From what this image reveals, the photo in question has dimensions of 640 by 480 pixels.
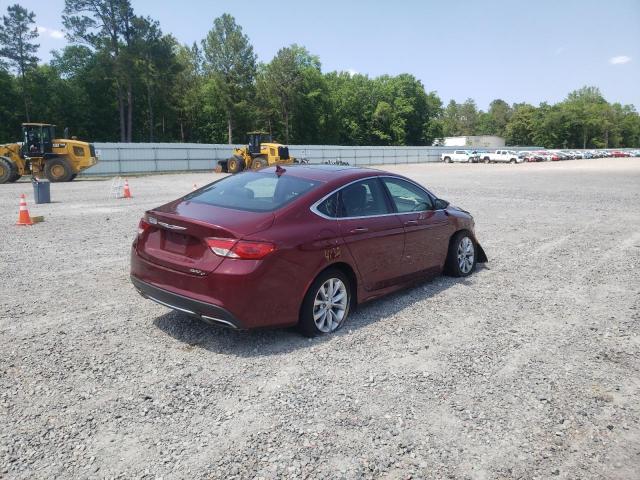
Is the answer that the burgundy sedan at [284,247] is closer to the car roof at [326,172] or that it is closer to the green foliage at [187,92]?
the car roof at [326,172]

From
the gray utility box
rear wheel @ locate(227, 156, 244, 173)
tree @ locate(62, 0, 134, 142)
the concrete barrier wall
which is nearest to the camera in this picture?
the gray utility box

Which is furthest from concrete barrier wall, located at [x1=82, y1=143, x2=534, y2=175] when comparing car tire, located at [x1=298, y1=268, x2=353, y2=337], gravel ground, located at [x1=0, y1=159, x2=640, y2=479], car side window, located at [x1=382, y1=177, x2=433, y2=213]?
car tire, located at [x1=298, y1=268, x2=353, y2=337]

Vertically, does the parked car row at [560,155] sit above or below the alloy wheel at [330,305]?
above

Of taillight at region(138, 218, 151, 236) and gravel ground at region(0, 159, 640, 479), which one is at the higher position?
taillight at region(138, 218, 151, 236)

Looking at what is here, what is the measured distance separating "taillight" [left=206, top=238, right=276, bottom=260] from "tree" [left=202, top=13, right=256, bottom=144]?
6235 cm

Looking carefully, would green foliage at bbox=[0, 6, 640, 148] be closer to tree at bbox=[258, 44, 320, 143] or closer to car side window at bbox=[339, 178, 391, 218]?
tree at bbox=[258, 44, 320, 143]

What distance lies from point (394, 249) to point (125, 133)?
191 ft

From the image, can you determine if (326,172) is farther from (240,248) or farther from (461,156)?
(461,156)

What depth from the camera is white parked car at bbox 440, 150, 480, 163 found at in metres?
64.8

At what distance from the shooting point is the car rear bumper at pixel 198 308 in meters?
3.96

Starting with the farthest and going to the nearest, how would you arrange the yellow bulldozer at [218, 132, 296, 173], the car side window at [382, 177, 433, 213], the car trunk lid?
the yellow bulldozer at [218, 132, 296, 173]
the car side window at [382, 177, 433, 213]
the car trunk lid

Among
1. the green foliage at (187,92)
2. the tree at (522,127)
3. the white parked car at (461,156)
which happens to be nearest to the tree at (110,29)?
the green foliage at (187,92)

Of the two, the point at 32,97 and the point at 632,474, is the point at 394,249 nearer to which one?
the point at 632,474

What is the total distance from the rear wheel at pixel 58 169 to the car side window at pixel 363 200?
2250cm
